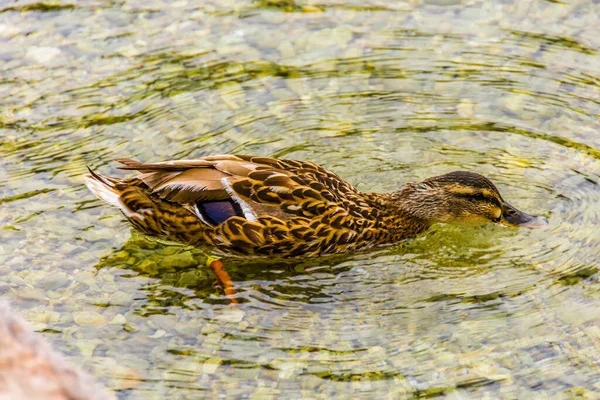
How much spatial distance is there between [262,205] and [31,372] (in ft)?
14.8

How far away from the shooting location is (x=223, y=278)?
837 cm

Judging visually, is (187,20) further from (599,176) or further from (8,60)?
(599,176)

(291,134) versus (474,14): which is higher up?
(474,14)

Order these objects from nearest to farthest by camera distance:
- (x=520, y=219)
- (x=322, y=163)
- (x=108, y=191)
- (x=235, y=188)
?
(x=235, y=188) < (x=108, y=191) < (x=520, y=219) < (x=322, y=163)

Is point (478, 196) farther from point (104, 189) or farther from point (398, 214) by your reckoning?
point (104, 189)

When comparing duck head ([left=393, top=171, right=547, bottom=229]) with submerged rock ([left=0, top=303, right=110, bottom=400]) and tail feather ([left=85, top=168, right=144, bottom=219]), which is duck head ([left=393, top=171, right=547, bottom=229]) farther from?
submerged rock ([left=0, top=303, right=110, bottom=400])

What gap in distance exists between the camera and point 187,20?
39.4ft

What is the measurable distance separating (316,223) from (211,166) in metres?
1.10

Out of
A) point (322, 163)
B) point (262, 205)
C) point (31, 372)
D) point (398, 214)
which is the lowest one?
point (398, 214)

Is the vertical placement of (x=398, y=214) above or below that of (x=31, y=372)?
below

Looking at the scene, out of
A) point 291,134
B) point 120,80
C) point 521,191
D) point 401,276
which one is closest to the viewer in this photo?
point 401,276

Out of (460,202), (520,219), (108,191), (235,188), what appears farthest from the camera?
(460,202)

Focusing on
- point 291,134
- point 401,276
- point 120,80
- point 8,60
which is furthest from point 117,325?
point 8,60

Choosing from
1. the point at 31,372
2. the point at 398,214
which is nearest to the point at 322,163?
the point at 398,214
